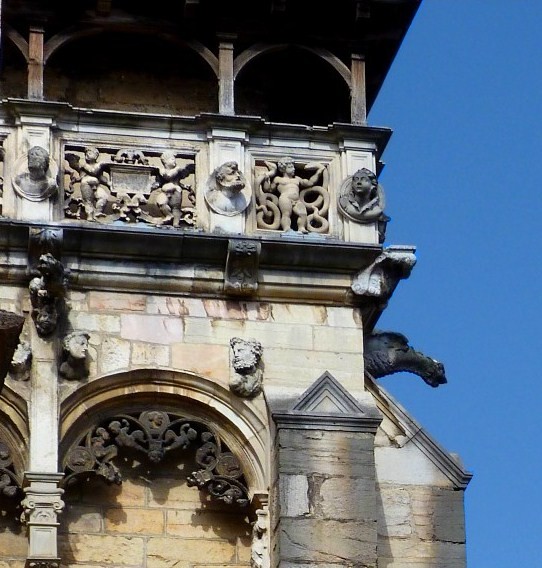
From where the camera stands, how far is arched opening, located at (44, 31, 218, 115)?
19109 mm

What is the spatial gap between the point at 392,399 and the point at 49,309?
2.58m

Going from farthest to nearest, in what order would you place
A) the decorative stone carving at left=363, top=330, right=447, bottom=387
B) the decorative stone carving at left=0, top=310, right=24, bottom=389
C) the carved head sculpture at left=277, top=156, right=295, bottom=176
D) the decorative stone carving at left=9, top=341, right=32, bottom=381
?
1. the decorative stone carving at left=363, top=330, right=447, bottom=387
2. the carved head sculpture at left=277, top=156, right=295, bottom=176
3. the decorative stone carving at left=9, top=341, right=32, bottom=381
4. the decorative stone carving at left=0, top=310, right=24, bottom=389

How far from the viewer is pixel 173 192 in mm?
17750

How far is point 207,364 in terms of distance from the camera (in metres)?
17.4

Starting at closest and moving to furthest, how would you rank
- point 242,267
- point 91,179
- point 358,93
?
point 242,267
point 91,179
point 358,93

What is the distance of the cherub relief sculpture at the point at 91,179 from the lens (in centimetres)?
1761

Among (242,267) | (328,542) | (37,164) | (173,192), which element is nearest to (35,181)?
(37,164)

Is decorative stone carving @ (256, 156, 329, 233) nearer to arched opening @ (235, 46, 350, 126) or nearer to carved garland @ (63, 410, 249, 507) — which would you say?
arched opening @ (235, 46, 350, 126)

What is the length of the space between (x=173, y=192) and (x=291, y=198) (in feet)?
2.83

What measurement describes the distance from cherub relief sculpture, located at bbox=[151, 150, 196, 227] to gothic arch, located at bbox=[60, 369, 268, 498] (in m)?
1.15

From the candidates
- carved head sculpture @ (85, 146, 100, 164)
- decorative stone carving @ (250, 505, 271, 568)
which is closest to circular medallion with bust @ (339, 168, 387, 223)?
carved head sculpture @ (85, 146, 100, 164)

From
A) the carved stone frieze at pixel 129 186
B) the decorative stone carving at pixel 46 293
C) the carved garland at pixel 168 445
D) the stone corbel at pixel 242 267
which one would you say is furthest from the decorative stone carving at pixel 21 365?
the stone corbel at pixel 242 267

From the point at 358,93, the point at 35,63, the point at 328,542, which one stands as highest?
the point at 35,63

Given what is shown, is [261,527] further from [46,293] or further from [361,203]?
[361,203]
